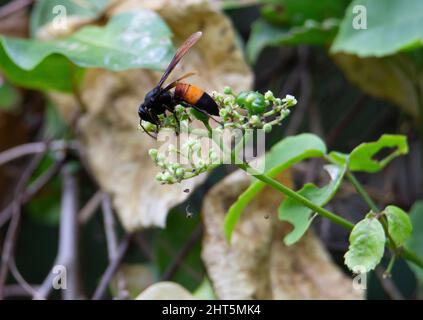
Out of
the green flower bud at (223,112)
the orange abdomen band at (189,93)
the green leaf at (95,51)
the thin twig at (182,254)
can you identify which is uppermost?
the green flower bud at (223,112)

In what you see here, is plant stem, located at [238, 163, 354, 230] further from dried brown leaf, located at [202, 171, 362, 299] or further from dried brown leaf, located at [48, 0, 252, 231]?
dried brown leaf, located at [48, 0, 252, 231]

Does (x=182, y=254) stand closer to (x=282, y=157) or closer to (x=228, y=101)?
(x=282, y=157)

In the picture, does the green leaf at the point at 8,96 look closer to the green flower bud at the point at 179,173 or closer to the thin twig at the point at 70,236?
the thin twig at the point at 70,236

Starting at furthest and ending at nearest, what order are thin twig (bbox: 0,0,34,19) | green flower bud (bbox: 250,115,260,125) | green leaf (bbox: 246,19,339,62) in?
thin twig (bbox: 0,0,34,19)
green leaf (bbox: 246,19,339,62)
green flower bud (bbox: 250,115,260,125)

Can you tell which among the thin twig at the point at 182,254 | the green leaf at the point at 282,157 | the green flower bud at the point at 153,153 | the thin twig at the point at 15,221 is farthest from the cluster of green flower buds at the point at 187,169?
the thin twig at the point at 15,221

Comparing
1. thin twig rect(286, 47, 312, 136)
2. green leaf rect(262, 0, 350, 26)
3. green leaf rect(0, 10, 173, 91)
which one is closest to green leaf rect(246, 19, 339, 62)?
green leaf rect(262, 0, 350, 26)
